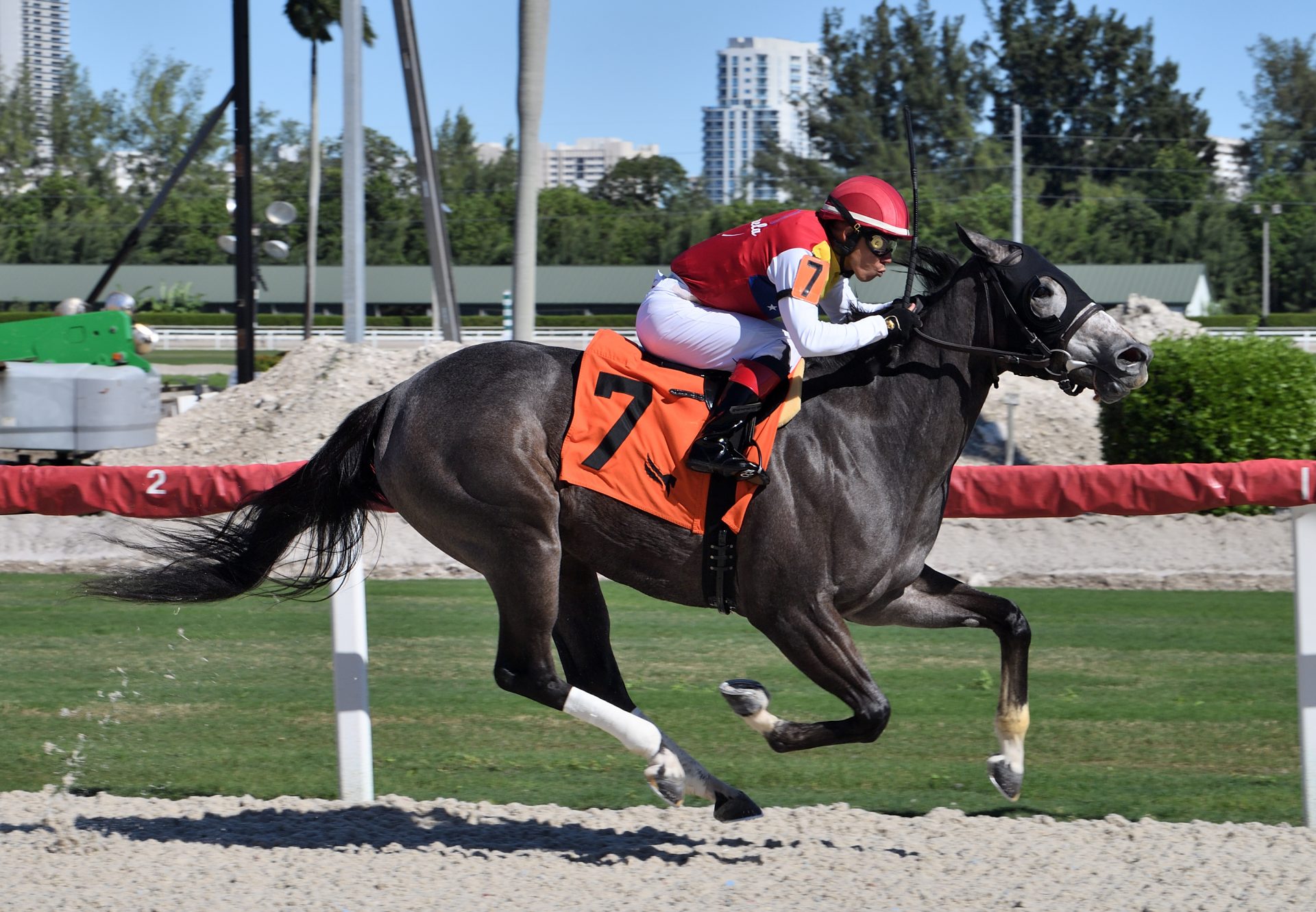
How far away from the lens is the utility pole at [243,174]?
1609 cm

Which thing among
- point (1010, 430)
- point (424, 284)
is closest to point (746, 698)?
point (1010, 430)

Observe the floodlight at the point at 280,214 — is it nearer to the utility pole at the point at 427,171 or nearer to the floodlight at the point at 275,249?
the floodlight at the point at 275,249

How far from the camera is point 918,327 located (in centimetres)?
409

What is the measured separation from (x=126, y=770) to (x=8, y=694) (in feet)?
4.77

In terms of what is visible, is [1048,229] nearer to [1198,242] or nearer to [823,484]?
[1198,242]

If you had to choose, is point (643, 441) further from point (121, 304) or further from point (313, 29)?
point (313, 29)

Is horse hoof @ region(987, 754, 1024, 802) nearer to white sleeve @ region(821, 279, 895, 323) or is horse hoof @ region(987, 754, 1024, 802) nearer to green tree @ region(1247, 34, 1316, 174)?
white sleeve @ region(821, 279, 895, 323)

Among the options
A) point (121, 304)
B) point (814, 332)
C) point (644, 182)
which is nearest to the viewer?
point (814, 332)

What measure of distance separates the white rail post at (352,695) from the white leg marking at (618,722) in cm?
96

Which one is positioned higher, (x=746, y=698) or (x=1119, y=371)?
(x=1119, y=371)

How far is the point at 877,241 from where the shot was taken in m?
4.04

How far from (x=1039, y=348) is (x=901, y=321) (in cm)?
40

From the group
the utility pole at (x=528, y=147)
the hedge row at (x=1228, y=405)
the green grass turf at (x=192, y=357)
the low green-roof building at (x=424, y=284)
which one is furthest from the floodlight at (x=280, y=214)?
the low green-roof building at (x=424, y=284)

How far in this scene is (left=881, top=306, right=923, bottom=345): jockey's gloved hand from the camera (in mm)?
4023
